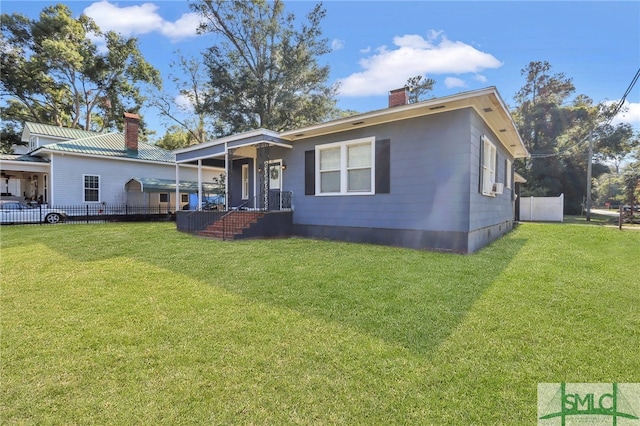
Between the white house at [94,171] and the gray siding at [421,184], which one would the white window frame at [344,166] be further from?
the white house at [94,171]

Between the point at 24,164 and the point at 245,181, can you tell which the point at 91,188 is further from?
the point at 245,181

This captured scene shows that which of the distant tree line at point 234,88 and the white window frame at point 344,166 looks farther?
the distant tree line at point 234,88

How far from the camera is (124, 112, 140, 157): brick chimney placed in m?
18.0

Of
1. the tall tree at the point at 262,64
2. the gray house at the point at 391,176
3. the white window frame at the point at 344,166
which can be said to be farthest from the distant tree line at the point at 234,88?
the white window frame at the point at 344,166

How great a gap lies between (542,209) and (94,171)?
25265 mm

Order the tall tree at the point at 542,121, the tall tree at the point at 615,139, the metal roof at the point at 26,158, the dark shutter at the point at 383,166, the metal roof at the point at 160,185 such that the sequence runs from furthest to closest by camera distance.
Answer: the tall tree at the point at 542,121 → the tall tree at the point at 615,139 → the metal roof at the point at 160,185 → the metal roof at the point at 26,158 → the dark shutter at the point at 383,166

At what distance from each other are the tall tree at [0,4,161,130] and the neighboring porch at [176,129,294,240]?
20259mm

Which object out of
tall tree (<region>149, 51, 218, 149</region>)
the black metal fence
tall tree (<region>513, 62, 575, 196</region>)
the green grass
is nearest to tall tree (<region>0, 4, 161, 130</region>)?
tall tree (<region>149, 51, 218, 149</region>)

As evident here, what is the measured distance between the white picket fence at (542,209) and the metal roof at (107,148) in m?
21.0

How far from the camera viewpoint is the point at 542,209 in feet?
62.4

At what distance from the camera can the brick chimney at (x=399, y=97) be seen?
9547 millimetres

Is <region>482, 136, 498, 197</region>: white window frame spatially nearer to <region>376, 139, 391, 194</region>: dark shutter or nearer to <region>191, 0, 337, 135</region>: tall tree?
<region>376, 139, 391, 194</region>: dark shutter

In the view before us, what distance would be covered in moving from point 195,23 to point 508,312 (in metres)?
25.9

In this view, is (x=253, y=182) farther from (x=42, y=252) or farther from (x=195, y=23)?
(x=195, y=23)
